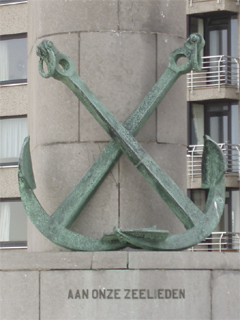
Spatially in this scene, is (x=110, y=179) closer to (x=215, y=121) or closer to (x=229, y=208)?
(x=229, y=208)

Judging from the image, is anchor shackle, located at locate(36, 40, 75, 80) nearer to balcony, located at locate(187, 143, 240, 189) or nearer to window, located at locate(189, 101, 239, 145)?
balcony, located at locate(187, 143, 240, 189)

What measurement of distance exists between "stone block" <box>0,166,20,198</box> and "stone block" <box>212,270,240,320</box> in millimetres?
24495

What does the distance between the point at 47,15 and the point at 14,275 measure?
301 cm

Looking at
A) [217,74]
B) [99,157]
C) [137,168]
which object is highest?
[217,74]

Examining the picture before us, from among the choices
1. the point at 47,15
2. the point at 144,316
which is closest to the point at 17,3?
the point at 47,15

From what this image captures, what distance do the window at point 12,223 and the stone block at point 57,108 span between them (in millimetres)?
23284

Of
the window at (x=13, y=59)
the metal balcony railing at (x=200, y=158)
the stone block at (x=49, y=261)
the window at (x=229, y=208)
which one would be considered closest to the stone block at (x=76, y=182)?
the stone block at (x=49, y=261)

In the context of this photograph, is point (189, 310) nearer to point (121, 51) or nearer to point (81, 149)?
point (81, 149)

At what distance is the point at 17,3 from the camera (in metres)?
35.9

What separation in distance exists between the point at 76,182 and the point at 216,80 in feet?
83.3

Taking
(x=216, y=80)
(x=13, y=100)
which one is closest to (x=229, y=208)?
(x=216, y=80)

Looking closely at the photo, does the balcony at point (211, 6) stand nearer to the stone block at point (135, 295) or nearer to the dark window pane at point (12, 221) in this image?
the dark window pane at point (12, 221)

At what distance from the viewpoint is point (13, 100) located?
1404 inches

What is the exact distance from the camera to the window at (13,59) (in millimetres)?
36250
